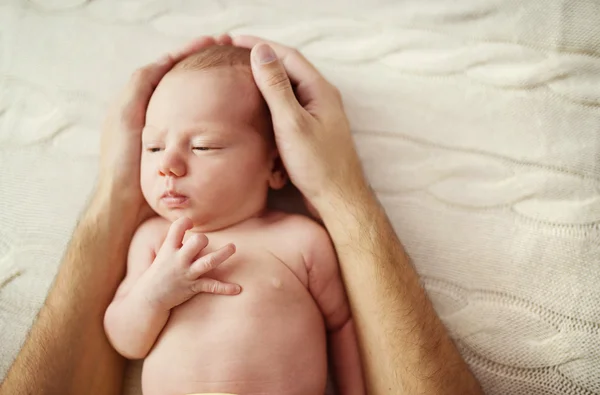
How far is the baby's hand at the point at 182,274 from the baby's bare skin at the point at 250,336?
0.11 ft

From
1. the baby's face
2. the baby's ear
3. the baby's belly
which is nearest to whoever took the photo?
the baby's belly

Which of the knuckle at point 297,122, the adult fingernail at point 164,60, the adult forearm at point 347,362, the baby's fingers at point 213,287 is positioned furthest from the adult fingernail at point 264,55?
the adult forearm at point 347,362

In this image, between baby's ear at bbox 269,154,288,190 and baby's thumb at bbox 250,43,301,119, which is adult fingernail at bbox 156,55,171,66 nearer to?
baby's thumb at bbox 250,43,301,119

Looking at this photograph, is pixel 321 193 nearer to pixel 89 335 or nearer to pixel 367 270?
pixel 367 270

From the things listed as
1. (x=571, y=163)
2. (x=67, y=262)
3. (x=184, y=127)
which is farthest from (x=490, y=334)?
(x=67, y=262)

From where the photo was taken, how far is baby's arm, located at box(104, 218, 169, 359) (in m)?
1.05

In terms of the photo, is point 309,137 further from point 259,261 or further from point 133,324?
point 133,324

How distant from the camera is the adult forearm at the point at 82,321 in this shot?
104 cm

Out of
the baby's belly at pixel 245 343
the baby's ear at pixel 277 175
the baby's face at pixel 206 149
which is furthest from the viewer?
the baby's ear at pixel 277 175

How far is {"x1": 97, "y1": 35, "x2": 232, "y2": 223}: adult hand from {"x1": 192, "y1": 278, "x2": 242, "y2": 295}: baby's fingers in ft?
0.98

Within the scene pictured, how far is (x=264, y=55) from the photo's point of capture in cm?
116

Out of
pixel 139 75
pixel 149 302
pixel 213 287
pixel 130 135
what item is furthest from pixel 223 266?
pixel 139 75

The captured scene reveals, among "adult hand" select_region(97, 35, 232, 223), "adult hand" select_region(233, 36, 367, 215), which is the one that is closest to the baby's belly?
"adult hand" select_region(233, 36, 367, 215)

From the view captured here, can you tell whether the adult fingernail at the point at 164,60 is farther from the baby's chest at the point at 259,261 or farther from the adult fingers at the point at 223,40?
the baby's chest at the point at 259,261
